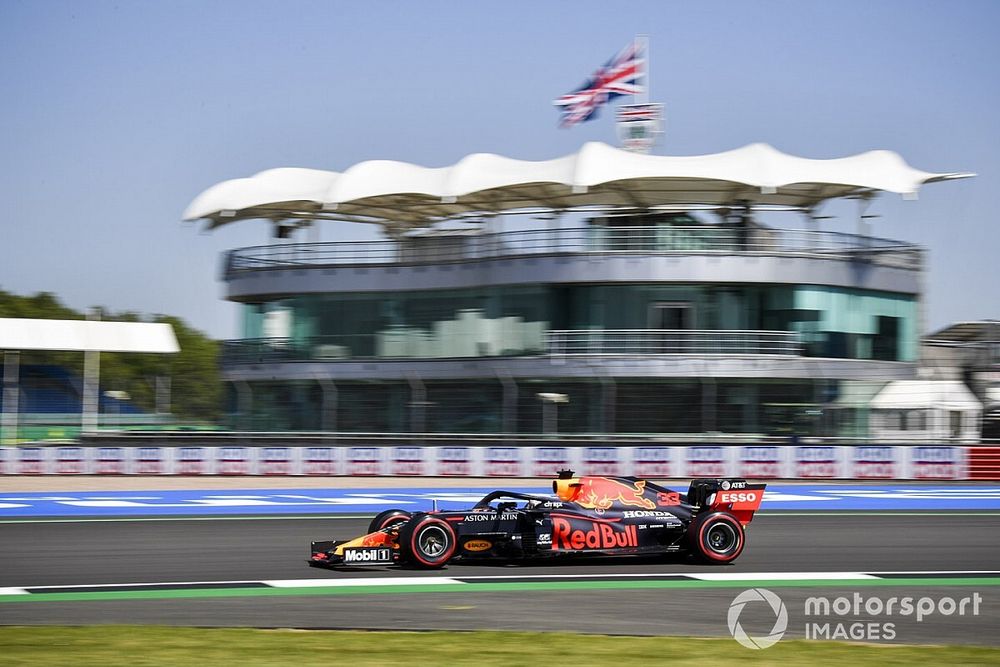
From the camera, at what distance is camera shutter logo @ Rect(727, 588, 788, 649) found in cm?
958

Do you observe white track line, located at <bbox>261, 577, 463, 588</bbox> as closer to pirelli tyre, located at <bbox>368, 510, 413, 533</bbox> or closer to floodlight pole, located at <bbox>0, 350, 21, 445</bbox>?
pirelli tyre, located at <bbox>368, 510, 413, 533</bbox>

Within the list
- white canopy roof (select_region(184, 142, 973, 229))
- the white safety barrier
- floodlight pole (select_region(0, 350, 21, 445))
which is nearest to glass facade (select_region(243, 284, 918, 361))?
white canopy roof (select_region(184, 142, 973, 229))

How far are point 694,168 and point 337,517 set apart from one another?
2101cm

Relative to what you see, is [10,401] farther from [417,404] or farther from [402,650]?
[402,650]

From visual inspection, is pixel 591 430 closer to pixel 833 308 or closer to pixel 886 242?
pixel 833 308

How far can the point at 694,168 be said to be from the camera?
38.5 meters

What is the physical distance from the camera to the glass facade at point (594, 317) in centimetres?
3822

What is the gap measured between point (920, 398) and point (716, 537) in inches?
750

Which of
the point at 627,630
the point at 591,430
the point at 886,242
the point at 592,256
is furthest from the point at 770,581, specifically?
the point at 886,242

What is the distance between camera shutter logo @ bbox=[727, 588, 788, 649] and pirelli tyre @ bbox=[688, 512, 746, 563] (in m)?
1.58

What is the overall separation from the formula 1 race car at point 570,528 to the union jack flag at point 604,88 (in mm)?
27862

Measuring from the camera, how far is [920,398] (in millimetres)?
31531

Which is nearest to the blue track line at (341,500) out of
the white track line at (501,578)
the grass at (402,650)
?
the white track line at (501,578)

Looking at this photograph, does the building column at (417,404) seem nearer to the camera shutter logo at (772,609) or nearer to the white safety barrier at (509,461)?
the white safety barrier at (509,461)
